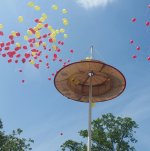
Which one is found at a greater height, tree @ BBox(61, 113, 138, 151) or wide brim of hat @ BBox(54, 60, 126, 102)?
tree @ BBox(61, 113, 138, 151)

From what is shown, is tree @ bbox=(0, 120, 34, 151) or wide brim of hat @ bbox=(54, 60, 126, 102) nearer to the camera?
wide brim of hat @ bbox=(54, 60, 126, 102)

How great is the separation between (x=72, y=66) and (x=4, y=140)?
27.9 meters

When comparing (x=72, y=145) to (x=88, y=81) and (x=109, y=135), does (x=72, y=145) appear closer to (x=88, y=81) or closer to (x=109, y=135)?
(x=109, y=135)

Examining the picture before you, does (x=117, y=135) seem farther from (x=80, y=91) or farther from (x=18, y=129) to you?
(x=80, y=91)

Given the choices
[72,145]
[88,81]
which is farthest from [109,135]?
[88,81]

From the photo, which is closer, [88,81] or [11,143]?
[88,81]

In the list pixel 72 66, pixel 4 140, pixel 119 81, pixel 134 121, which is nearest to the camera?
pixel 72 66

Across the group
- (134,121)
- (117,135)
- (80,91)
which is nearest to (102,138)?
(117,135)

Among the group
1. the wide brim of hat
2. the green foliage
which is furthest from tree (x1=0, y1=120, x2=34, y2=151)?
the wide brim of hat

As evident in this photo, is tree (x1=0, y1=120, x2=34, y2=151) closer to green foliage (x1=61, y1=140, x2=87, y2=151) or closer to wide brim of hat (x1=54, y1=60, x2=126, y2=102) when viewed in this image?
green foliage (x1=61, y1=140, x2=87, y2=151)

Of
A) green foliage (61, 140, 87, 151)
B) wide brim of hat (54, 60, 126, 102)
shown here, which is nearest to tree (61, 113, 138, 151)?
green foliage (61, 140, 87, 151)

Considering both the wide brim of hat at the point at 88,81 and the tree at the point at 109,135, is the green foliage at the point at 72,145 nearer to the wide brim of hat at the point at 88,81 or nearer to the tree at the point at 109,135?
the tree at the point at 109,135

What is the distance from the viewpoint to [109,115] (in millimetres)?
39625

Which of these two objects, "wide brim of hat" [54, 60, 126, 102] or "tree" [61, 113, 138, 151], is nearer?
"wide brim of hat" [54, 60, 126, 102]
